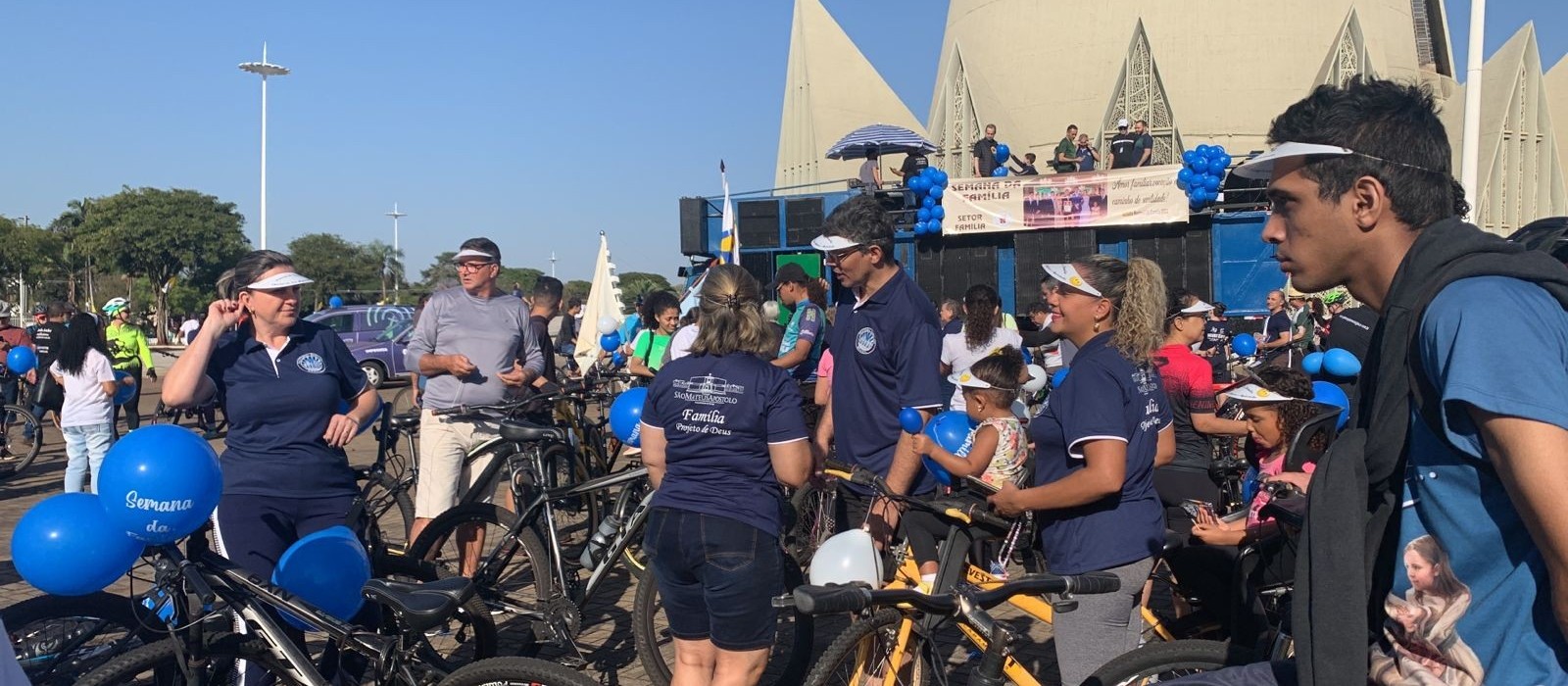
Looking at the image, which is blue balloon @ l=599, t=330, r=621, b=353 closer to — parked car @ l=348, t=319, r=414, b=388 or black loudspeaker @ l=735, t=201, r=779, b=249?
black loudspeaker @ l=735, t=201, r=779, b=249

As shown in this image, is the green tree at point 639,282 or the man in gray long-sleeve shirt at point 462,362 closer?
the man in gray long-sleeve shirt at point 462,362

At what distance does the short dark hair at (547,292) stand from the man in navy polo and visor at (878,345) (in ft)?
17.9

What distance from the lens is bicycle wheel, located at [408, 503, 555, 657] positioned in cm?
488

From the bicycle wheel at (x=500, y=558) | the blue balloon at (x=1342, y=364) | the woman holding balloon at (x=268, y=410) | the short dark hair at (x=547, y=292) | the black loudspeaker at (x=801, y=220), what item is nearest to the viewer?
the woman holding balloon at (x=268, y=410)

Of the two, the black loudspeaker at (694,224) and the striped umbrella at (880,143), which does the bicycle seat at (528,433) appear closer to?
the black loudspeaker at (694,224)

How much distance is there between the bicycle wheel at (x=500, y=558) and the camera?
4883mm

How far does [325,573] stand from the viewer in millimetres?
3691

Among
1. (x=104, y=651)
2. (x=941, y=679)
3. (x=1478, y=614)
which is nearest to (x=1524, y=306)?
(x=1478, y=614)

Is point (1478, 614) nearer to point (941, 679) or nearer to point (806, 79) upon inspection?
point (941, 679)

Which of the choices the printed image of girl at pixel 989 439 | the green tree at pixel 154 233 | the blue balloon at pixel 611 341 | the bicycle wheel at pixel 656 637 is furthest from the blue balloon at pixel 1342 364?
the green tree at pixel 154 233

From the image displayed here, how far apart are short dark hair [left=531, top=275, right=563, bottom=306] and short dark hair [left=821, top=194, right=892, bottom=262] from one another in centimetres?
555

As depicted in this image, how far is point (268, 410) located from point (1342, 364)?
4.89 m

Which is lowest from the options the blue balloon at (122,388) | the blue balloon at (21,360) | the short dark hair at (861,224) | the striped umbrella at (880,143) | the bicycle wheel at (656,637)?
the bicycle wheel at (656,637)

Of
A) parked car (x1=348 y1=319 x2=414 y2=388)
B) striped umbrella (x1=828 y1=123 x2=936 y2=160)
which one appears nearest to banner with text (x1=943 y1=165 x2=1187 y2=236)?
striped umbrella (x1=828 y1=123 x2=936 y2=160)
